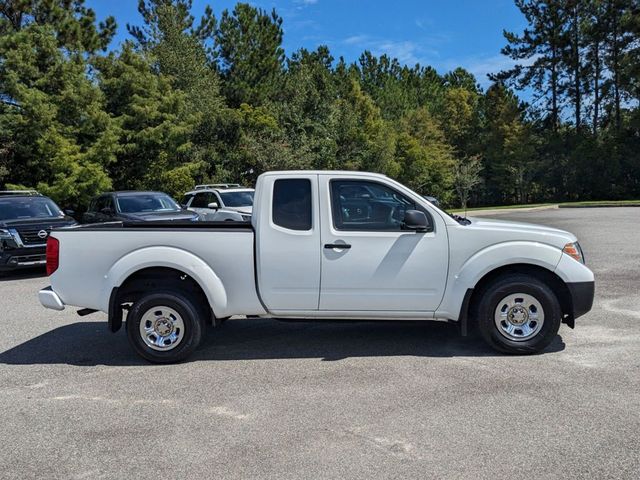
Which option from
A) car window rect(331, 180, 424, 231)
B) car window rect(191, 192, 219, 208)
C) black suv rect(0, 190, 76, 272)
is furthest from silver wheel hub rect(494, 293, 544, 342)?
car window rect(191, 192, 219, 208)

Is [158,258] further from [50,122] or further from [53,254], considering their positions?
[50,122]

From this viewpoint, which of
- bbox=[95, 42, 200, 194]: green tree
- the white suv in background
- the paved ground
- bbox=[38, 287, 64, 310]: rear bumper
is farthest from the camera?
bbox=[95, 42, 200, 194]: green tree

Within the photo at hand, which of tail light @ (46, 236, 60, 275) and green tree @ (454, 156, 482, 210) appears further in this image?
green tree @ (454, 156, 482, 210)

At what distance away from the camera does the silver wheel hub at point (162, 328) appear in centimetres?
535

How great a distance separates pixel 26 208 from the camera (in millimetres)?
12125

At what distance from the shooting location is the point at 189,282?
218 inches

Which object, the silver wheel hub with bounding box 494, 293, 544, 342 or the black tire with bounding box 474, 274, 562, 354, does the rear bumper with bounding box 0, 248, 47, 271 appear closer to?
the black tire with bounding box 474, 274, 562, 354

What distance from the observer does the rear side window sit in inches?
211

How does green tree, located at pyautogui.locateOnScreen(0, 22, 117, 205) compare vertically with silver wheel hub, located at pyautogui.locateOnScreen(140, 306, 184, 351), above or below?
above

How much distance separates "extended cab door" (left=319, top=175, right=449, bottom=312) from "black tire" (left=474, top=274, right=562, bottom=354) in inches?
18.6

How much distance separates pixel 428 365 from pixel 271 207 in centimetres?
216

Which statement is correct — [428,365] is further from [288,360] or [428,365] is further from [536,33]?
[536,33]

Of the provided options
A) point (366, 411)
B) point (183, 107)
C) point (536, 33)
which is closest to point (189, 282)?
point (366, 411)

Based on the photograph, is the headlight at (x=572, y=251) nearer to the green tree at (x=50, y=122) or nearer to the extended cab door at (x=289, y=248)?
the extended cab door at (x=289, y=248)
